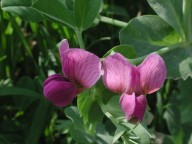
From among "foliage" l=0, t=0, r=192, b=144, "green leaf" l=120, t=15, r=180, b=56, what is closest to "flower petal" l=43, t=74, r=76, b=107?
"foliage" l=0, t=0, r=192, b=144

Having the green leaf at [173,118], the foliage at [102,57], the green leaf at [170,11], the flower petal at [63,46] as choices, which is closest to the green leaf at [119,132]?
the foliage at [102,57]

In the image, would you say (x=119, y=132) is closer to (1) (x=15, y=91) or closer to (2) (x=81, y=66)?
(2) (x=81, y=66)

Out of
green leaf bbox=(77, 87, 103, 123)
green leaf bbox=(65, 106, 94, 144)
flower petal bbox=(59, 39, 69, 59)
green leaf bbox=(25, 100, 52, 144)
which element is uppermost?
flower petal bbox=(59, 39, 69, 59)

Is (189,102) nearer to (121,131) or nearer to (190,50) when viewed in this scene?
(190,50)

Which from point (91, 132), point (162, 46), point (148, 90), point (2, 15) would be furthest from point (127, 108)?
point (2, 15)

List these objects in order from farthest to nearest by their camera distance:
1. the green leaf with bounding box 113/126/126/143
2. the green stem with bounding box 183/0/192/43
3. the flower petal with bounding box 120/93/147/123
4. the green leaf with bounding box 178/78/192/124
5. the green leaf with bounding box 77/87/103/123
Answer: the green leaf with bounding box 178/78/192/124, the green stem with bounding box 183/0/192/43, the green leaf with bounding box 77/87/103/123, the green leaf with bounding box 113/126/126/143, the flower petal with bounding box 120/93/147/123

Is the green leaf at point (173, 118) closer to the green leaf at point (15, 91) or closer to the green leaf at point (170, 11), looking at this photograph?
the green leaf at point (170, 11)

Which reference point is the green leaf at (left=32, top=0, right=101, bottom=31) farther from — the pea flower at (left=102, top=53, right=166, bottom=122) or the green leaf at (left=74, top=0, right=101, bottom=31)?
the pea flower at (left=102, top=53, right=166, bottom=122)

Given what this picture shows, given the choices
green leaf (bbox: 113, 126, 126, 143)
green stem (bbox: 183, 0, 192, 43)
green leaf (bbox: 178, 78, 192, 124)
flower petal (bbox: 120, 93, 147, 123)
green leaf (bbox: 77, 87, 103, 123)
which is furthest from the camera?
green leaf (bbox: 178, 78, 192, 124)
